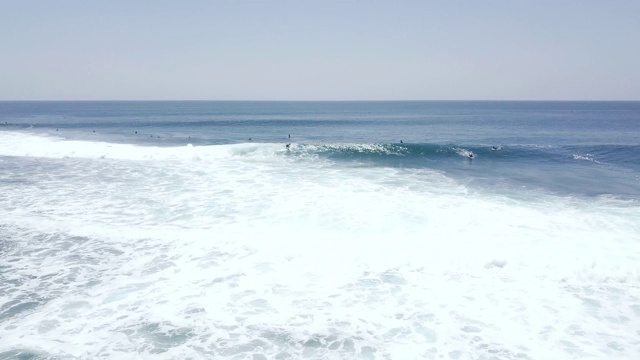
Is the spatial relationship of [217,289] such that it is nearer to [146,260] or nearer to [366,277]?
[146,260]

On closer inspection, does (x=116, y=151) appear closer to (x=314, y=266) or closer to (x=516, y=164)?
(x=314, y=266)

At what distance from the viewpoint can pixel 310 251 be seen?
13.0 meters

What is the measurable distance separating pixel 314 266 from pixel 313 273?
0.45 metres

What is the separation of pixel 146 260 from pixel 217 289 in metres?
3.07

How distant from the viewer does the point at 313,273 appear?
1146cm

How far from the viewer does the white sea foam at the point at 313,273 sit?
8406 millimetres

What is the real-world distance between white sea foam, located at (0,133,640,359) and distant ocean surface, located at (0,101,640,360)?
0.05 meters

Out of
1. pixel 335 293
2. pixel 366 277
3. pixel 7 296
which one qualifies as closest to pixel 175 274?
pixel 7 296

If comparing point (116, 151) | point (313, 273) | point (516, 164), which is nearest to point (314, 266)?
point (313, 273)

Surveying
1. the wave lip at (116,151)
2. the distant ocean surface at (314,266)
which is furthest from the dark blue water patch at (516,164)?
the wave lip at (116,151)

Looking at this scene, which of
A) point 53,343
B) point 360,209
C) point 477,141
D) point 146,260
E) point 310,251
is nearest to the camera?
point 53,343

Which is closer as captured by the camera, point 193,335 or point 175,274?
point 193,335

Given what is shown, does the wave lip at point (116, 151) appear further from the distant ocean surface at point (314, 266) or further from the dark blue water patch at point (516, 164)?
the distant ocean surface at point (314, 266)

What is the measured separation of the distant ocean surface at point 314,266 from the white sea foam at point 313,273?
2.1 inches
